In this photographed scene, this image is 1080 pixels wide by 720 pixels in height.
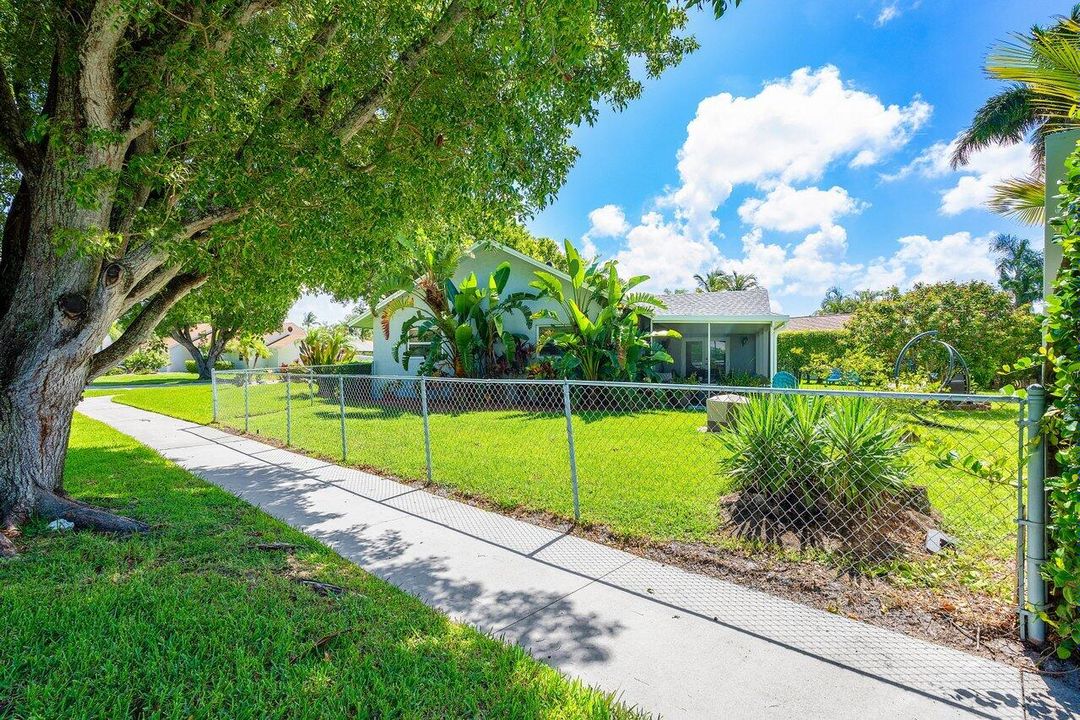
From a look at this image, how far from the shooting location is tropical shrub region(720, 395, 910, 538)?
13.5 feet

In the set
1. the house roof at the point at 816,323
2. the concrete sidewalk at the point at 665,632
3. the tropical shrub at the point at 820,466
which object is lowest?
the concrete sidewalk at the point at 665,632

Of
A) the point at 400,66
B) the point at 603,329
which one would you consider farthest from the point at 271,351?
the point at 400,66

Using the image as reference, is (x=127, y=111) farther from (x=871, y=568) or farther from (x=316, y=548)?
(x=871, y=568)

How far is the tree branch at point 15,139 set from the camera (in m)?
4.40

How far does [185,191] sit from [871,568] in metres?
6.59

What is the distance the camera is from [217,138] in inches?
189

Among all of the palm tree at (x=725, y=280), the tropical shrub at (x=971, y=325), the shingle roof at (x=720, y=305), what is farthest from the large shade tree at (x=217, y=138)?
the palm tree at (x=725, y=280)

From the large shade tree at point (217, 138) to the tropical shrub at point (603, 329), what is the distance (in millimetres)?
8231

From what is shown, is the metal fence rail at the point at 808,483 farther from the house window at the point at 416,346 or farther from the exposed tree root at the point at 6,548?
the house window at the point at 416,346

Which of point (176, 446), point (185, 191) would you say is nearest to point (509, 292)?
point (176, 446)

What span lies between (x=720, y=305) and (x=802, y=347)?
8989 millimetres

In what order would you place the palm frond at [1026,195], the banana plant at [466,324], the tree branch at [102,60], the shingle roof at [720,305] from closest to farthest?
the tree branch at [102,60], the palm frond at [1026,195], the banana plant at [466,324], the shingle roof at [720,305]

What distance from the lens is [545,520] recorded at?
197 inches

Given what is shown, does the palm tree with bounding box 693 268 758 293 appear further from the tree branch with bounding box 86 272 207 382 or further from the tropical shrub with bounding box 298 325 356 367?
the tree branch with bounding box 86 272 207 382
